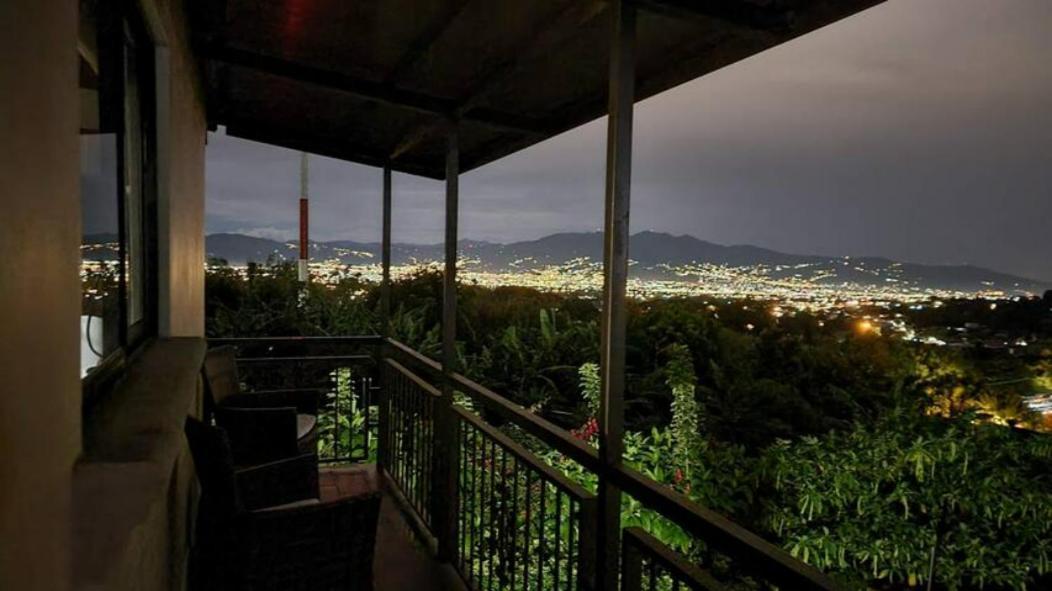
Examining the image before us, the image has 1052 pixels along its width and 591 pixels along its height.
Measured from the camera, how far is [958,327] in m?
4.73

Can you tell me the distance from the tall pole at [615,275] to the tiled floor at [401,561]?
1469 millimetres

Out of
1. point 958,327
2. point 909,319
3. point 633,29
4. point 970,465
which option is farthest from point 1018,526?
point 633,29

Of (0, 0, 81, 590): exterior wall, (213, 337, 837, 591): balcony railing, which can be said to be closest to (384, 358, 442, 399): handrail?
(213, 337, 837, 591): balcony railing

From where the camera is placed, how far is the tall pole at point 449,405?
11.5 ft

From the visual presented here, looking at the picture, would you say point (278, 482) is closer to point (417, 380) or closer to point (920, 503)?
point (417, 380)

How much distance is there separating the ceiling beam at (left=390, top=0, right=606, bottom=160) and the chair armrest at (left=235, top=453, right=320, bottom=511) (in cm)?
169

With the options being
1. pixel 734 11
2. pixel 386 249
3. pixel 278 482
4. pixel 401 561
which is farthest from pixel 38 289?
pixel 386 249

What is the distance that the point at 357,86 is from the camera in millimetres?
3453

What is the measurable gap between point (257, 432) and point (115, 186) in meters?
1.76

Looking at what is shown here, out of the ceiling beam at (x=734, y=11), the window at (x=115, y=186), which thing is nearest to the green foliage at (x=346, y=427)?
the window at (x=115, y=186)

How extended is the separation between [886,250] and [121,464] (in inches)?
344

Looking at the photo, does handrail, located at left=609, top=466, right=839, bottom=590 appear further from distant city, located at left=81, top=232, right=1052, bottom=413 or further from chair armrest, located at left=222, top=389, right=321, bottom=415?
chair armrest, located at left=222, top=389, right=321, bottom=415

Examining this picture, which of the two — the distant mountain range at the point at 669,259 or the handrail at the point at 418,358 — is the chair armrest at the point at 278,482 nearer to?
the handrail at the point at 418,358

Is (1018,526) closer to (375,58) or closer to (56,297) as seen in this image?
(375,58)
